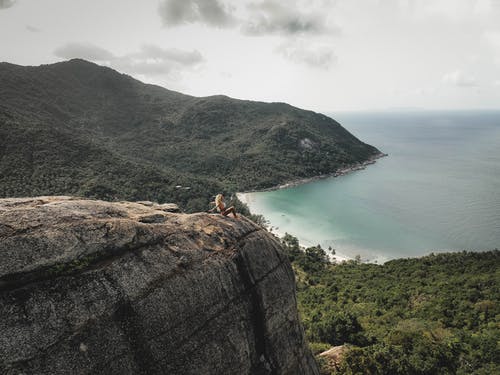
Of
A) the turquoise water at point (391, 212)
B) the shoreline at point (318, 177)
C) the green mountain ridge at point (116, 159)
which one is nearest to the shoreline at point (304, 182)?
the shoreline at point (318, 177)

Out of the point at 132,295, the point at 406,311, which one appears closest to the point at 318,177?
the point at 406,311

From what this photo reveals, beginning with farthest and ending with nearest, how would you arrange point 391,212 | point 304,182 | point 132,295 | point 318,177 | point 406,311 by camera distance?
1. point 318,177
2. point 304,182
3. point 391,212
4. point 406,311
5. point 132,295

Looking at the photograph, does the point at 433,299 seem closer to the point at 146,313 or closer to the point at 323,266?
the point at 323,266

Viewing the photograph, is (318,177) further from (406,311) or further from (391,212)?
(406,311)

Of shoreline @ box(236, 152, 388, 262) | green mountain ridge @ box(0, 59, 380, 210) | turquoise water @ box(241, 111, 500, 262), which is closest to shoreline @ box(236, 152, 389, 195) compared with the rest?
shoreline @ box(236, 152, 388, 262)

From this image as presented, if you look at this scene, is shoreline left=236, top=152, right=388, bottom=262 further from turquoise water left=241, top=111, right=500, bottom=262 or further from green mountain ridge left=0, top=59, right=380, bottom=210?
green mountain ridge left=0, top=59, right=380, bottom=210
